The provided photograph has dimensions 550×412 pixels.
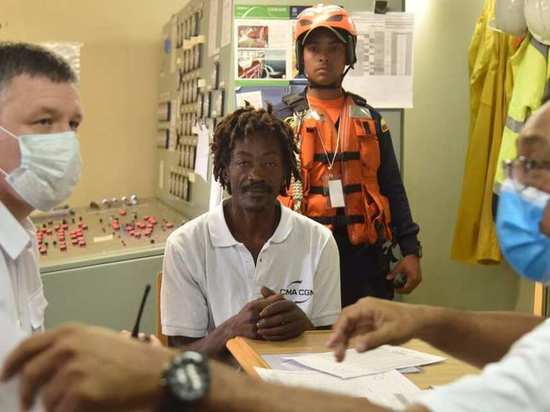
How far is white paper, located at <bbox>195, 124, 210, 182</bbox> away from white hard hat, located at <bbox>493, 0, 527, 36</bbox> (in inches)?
52.1

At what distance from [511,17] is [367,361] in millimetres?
1756

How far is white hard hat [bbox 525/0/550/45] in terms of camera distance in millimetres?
2520

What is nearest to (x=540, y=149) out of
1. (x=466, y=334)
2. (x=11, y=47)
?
(x=466, y=334)

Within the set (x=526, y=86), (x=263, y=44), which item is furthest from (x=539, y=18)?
(x=263, y=44)

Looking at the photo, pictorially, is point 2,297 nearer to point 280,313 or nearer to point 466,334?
point 280,313

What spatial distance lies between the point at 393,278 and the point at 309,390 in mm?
1879

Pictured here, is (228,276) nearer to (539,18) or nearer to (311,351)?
(311,351)

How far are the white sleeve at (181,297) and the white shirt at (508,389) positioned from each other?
3.92 ft

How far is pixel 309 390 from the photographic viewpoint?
79 centimetres

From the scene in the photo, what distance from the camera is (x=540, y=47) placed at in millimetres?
2635

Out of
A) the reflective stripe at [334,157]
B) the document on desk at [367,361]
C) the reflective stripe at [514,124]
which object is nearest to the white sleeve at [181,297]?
the document on desk at [367,361]

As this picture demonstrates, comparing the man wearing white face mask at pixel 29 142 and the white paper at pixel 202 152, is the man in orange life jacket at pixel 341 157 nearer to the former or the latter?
the white paper at pixel 202 152

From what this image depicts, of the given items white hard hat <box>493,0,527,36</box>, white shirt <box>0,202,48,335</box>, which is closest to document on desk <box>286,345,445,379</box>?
white shirt <box>0,202,48,335</box>

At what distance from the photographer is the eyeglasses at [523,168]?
1.10m
